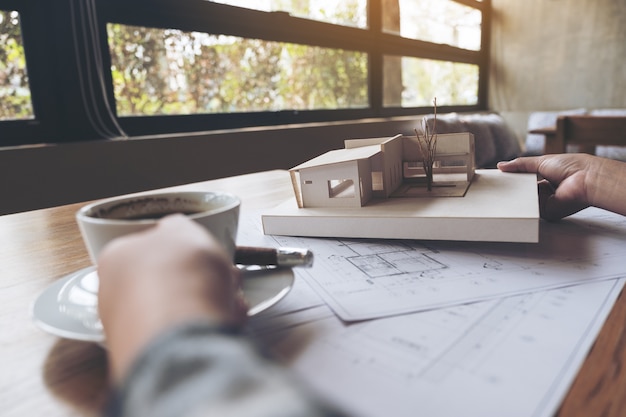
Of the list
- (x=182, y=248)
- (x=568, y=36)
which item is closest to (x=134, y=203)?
(x=182, y=248)

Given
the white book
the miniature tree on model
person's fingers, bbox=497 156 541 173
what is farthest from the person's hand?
person's fingers, bbox=497 156 541 173

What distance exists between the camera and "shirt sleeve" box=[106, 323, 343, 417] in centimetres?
14

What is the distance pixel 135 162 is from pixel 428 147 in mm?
1426

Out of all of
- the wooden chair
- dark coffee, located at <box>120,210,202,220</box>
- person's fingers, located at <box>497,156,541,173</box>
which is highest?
dark coffee, located at <box>120,210,202,220</box>

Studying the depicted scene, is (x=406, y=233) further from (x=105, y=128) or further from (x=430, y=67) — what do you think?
(x=430, y=67)

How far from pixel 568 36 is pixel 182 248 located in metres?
4.90

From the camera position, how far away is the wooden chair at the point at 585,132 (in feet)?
7.82

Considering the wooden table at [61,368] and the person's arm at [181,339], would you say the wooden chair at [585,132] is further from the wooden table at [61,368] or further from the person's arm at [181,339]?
the person's arm at [181,339]

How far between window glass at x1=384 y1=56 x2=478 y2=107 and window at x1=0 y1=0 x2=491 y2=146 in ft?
0.05

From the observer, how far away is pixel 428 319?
332 millimetres

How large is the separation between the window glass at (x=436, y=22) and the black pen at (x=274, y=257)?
10.3ft

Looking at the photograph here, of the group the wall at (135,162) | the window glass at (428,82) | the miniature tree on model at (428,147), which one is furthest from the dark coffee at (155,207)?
the window glass at (428,82)

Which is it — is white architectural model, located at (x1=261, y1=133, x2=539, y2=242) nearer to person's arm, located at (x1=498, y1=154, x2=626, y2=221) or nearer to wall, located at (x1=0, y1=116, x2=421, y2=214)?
person's arm, located at (x1=498, y1=154, x2=626, y2=221)

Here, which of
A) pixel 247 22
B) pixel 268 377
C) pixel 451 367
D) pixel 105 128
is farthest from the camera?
pixel 247 22
